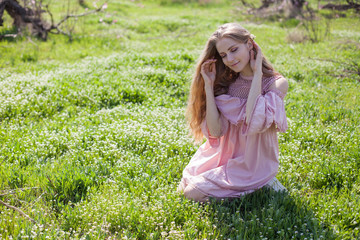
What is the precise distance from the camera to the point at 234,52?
416 centimetres

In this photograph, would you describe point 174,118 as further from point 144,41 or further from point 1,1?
point 144,41

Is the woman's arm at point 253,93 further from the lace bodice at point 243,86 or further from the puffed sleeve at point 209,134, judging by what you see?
the puffed sleeve at point 209,134

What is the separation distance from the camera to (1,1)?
9.84 meters

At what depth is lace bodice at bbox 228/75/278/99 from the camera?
4348 mm

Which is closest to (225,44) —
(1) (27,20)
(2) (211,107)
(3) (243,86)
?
(3) (243,86)

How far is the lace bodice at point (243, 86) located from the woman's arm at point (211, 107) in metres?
0.33

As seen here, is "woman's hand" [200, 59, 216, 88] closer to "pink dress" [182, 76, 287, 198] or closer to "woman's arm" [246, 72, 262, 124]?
"pink dress" [182, 76, 287, 198]

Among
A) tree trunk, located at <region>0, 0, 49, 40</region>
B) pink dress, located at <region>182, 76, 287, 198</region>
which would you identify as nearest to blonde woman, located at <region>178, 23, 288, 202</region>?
pink dress, located at <region>182, 76, 287, 198</region>

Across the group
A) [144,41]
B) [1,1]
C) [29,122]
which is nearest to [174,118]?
[29,122]

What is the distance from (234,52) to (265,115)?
848 millimetres

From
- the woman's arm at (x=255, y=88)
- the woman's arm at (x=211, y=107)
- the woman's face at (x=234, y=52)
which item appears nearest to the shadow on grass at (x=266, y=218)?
the woman's arm at (x=211, y=107)

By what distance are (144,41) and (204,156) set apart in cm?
1148

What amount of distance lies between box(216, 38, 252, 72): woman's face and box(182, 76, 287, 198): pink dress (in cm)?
34

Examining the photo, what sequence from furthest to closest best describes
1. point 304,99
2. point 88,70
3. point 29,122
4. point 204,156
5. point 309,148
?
point 88,70 → point 304,99 → point 29,122 → point 309,148 → point 204,156
